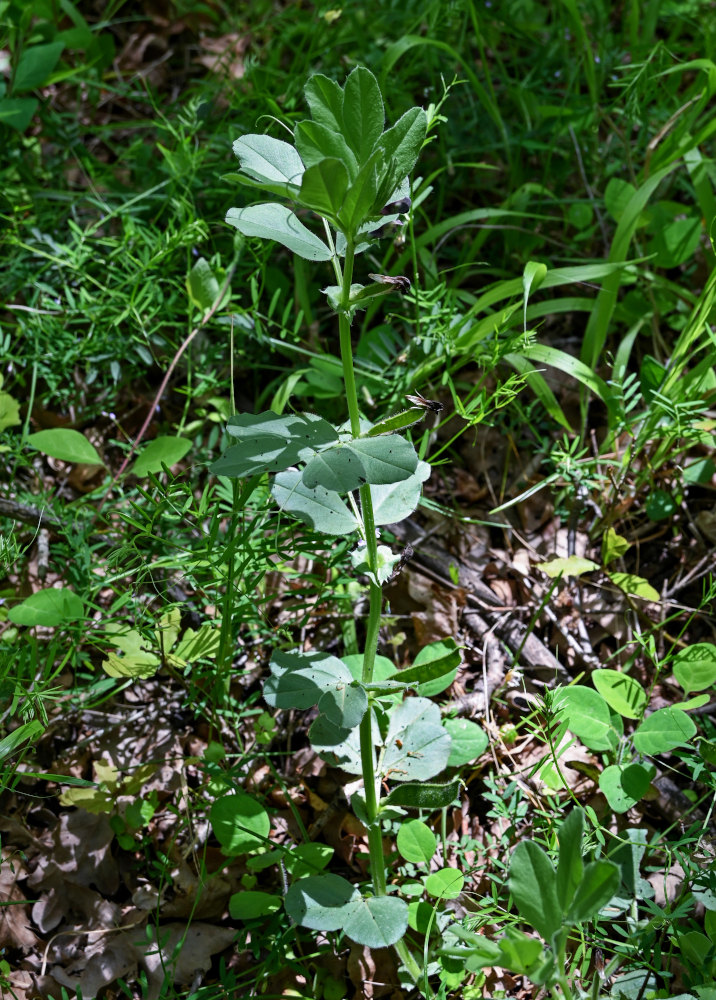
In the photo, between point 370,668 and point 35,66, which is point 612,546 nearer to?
point 370,668

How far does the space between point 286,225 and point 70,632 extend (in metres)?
1.10

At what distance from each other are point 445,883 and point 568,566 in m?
0.81

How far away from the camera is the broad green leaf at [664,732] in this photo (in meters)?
1.55

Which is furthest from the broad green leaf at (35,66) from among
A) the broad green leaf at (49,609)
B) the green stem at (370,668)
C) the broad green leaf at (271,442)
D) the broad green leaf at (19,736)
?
the broad green leaf at (19,736)

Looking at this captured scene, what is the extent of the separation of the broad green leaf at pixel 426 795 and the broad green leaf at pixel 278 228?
2.87 ft

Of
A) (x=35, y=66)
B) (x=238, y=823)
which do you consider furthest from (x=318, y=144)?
(x=35, y=66)

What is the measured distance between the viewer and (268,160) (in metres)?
1.21

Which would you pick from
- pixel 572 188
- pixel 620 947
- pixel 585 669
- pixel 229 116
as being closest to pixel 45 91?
pixel 229 116

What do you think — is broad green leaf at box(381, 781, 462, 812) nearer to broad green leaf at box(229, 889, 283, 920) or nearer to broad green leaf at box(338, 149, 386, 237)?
broad green leaf at box(229, 889, 283, 920)

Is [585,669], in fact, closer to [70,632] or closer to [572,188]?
[70,632]

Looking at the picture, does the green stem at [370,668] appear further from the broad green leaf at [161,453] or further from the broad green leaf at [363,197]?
the broad green leaf at [161,453]

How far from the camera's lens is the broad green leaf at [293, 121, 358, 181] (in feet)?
3.44

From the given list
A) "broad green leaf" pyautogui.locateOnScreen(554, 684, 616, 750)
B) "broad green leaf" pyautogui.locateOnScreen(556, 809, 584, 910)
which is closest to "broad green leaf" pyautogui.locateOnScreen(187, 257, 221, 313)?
"broad green leaf" pyautogui.locateOnScreen(554, 684, 616, 750)

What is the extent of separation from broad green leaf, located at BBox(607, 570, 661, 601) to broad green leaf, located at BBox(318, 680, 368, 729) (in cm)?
96
